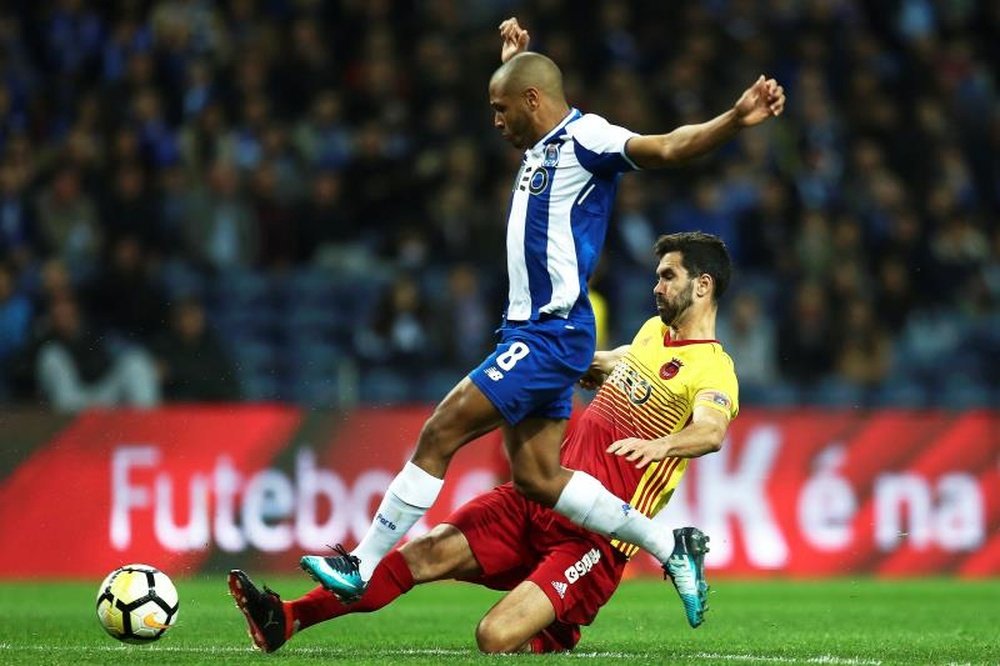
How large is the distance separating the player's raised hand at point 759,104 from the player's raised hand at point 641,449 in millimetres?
1212

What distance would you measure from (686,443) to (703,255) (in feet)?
3.22

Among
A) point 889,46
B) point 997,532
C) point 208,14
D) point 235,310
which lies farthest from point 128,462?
point 889,46

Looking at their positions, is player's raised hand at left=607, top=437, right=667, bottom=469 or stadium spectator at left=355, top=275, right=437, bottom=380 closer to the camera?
player's raised hand at left=607, top=437, right=667, bottom=469

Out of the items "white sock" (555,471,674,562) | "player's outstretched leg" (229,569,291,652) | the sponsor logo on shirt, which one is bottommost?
"player's outstretched leg" (229,569,291,652)

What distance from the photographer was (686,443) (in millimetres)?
6516

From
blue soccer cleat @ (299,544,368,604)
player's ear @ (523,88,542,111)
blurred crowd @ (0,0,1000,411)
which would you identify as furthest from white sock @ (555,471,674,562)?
blurred crowd @ (0,0,1000,411)

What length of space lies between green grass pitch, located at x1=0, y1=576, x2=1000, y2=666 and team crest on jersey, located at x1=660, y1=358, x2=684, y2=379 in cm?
107

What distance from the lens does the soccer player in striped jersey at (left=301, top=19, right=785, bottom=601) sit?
6.45m

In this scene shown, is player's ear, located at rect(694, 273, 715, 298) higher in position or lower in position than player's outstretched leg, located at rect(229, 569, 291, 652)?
higher

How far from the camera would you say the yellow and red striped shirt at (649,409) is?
6.99 m

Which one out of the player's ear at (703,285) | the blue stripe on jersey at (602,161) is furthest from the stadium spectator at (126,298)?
the blue stripe on jersey at (602,161)

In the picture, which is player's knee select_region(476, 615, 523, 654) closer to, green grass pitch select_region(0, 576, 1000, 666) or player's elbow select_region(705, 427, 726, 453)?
green grass pitch select_region(0, 576, 1000, 666)

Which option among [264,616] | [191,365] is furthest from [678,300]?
[191,365]

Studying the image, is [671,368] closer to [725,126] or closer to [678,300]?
[678,300]
